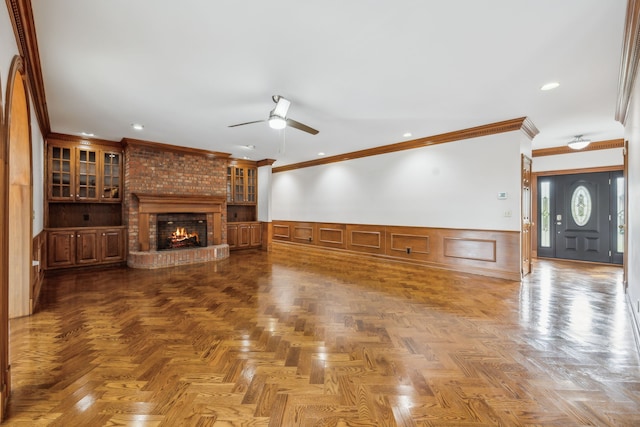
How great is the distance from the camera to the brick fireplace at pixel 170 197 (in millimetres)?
5980

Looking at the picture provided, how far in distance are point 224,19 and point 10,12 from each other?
4.64 feet

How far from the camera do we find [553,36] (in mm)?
2479

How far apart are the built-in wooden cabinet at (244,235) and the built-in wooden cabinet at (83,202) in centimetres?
254

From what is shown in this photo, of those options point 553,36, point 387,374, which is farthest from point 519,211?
point 387,374

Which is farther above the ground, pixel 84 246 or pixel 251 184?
pixel 251 184

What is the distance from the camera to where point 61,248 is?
539cm

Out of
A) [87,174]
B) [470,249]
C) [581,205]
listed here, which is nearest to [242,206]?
[87,174]

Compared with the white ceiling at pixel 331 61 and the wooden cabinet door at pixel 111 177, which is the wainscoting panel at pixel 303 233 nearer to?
the white ceiling at pixel 331 61

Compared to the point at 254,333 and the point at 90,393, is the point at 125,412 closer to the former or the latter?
the point at 90,393

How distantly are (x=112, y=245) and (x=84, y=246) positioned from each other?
45 cm

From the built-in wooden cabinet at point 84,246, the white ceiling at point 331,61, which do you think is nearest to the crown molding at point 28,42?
the white ceiling at point 331,61

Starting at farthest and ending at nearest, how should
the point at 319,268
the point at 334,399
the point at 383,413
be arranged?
the point at 319,268, the point at 334,399, the point at 383,413

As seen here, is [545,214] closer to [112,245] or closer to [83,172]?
[112,245]

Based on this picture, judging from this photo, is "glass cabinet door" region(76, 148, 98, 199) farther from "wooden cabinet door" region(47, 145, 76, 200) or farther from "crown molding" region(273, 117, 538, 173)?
"crown molding" region(273, 117, 538, 173)
